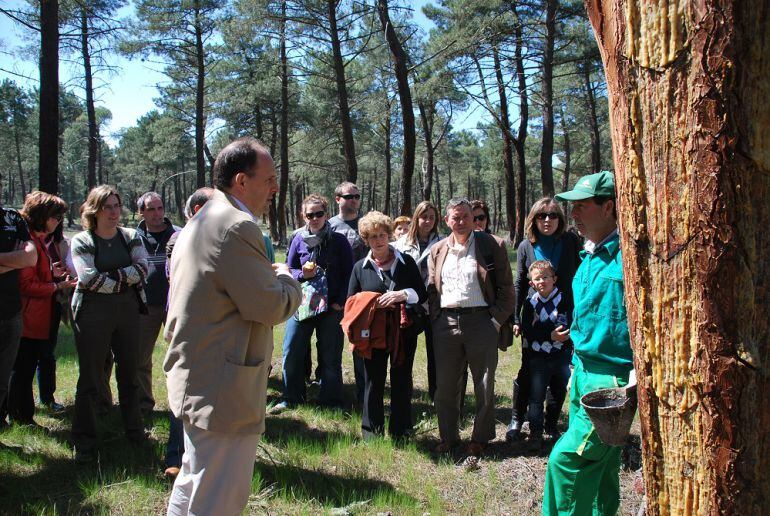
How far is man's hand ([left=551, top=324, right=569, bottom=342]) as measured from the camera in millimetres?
4684

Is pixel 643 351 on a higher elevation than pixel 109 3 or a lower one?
lower

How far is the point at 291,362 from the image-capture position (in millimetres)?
5688

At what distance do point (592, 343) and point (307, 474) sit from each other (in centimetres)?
231

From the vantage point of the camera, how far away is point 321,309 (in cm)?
562

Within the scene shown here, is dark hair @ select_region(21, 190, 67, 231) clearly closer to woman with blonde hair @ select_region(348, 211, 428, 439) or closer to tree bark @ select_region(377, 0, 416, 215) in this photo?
woman with blonde hair @ select_region(348, 211, 428, 439)

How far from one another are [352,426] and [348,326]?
101cm

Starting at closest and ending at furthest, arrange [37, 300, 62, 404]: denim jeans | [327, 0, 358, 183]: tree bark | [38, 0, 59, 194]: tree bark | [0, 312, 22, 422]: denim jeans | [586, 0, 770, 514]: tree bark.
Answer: [586, 0, 770, 514]: tree bark, [0, 312, 22, 422]: denim jeans, [37, 300, 62, 404]: denim jeans, [38, 0, 59, 194]: tree bark, [327, 0, 358, 183]: tree bark

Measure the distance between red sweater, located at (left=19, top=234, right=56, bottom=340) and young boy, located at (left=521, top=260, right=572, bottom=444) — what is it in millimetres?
4225

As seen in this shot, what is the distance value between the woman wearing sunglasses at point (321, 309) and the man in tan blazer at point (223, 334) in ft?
10.1

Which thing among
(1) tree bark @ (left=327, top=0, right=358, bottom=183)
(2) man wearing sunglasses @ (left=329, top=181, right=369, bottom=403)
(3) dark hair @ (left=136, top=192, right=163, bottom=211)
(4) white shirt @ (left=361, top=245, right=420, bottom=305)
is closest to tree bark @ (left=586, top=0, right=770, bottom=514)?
(4) white shirt @ (left=361, top=245, right=420, bottom=305)

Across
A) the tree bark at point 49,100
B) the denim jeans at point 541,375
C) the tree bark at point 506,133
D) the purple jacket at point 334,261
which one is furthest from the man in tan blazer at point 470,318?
the tree bark at point 506,133

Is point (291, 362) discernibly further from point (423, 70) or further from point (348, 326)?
point (423, 70)

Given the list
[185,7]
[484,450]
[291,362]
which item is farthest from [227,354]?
[185,7]

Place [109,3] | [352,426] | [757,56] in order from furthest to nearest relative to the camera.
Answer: [109,3]
[352,426]
[757,56]
